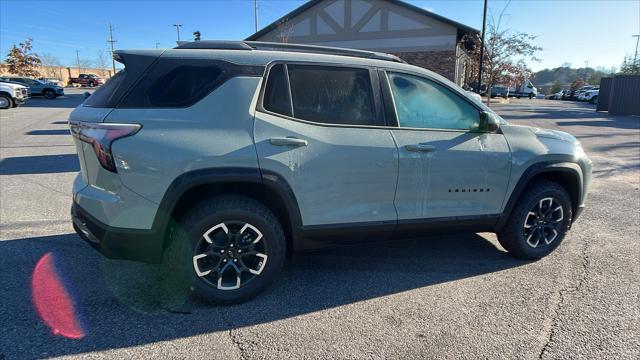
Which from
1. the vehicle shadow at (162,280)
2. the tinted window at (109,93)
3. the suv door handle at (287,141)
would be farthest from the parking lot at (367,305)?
the tinted window at (109,93)

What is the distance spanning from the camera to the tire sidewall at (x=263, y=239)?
2.77m

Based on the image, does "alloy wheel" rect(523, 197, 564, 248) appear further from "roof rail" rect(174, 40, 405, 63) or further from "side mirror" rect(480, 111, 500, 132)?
"roof rail" rect(174, 40, 405, 63)

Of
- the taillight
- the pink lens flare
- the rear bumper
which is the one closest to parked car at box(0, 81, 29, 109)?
the pink lens flare

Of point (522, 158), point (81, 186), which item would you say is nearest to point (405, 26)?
point (522, 158)

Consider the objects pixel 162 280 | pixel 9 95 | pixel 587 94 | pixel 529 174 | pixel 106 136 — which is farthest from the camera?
pixel 587 94

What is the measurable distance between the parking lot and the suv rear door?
656 millimetres

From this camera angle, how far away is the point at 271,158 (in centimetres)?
279

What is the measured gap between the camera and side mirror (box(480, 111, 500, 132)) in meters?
3.40

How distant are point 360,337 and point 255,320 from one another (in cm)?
77

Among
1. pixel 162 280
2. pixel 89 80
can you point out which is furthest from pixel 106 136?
pixel 89 80

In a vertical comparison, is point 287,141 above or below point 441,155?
above

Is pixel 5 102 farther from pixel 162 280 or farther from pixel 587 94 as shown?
pixel 587 94

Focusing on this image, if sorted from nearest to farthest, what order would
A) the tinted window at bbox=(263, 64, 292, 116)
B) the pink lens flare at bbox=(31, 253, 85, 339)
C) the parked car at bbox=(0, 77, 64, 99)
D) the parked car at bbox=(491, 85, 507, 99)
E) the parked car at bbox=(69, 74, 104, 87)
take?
the pink lens flare at bbox=(31, 253, 85, 339)
the tinted window at bbox=(263, 64, 292, 116)
the parked car at bbox=(0, 77, 64, 99)
the parked car at bbox=(491, 85, 507, 99)
the parked car at bbox=(69, 74, 104, 87)

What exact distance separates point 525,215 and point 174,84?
10.8 feet
